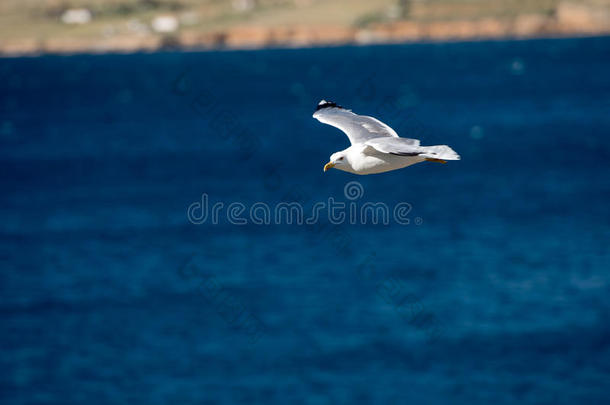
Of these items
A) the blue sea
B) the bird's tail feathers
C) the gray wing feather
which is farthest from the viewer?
the blue sea

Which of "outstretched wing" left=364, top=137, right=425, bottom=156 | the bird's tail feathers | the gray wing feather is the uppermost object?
the gray wing feather

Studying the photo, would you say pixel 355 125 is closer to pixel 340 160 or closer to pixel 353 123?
pixel 353 123

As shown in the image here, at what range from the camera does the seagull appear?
1811cm

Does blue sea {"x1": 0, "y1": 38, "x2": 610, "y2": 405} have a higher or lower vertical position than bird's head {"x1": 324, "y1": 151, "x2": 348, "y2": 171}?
higher

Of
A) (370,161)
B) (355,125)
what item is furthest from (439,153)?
(355,125)

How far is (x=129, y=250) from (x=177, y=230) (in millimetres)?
8086

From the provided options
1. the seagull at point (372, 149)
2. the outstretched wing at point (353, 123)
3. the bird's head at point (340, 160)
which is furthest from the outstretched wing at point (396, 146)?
the outstretched wing at point (353, 123)

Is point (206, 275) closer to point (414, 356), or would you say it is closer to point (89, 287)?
point (89, 287)

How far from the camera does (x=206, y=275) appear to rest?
73250 millimetres

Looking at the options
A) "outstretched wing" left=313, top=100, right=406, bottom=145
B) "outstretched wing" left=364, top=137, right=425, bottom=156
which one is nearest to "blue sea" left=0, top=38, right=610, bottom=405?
"outstretched wing" left=313, top=100, right=406, bottom=145

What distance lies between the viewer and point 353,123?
2248 centimetres

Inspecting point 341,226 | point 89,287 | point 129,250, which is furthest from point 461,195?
point 89,287

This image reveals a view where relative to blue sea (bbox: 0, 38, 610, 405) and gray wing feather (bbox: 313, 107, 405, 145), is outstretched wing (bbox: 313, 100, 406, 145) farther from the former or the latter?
blue sea (bbox: 0, 38, 610, 405)

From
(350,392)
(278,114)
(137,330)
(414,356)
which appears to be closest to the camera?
(350,392)
